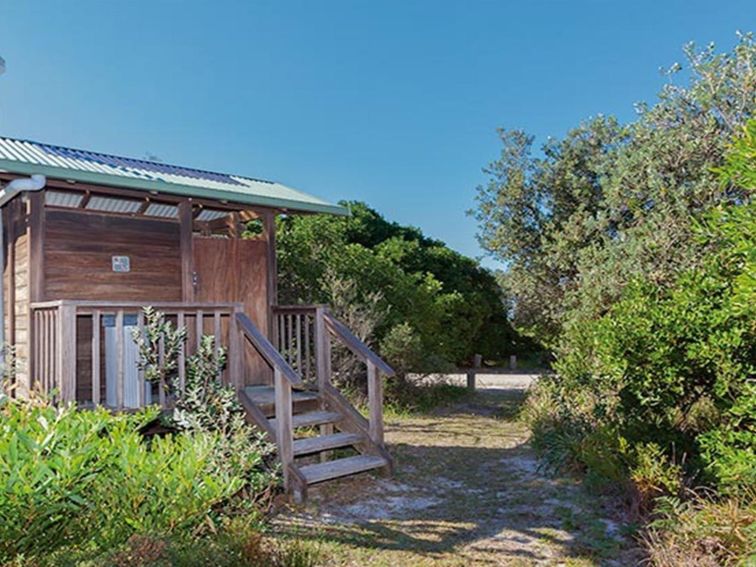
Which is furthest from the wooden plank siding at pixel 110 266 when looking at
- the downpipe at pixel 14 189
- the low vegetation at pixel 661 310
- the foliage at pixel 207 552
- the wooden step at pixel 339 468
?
the low vegetation at pixel 661 310

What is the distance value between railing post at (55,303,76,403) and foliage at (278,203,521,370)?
5591 millimetres

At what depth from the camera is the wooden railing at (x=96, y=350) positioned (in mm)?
4223

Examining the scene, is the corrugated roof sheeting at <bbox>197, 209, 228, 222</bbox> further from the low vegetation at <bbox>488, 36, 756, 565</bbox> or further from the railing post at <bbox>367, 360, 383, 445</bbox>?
the low vegetation at <bbox>488, 36, 756, 565</bbox>

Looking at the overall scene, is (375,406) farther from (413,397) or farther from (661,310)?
(413,397)

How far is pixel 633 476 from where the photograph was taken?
14.2 feet

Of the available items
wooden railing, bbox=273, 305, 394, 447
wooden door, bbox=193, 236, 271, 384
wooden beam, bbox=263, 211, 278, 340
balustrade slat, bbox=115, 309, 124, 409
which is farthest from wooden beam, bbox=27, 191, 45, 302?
wooden railing, bbox=273, 305, 394, 447

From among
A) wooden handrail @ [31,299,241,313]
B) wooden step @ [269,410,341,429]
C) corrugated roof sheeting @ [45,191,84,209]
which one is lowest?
wooden step @ [269,410,341,429]

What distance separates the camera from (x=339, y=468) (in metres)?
5.03

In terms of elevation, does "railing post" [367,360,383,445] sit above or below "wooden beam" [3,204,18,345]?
below

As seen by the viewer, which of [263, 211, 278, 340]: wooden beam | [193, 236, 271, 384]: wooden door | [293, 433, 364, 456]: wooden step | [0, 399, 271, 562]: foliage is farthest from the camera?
[263, 211, 278, 340]: wooden beam

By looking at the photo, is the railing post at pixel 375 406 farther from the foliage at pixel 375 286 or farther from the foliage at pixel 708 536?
the foliage at pixel 375 286

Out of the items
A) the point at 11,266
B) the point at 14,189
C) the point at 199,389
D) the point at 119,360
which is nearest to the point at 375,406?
the point at 199,389

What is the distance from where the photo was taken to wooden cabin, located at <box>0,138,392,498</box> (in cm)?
464

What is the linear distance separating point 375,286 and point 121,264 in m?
5.84
